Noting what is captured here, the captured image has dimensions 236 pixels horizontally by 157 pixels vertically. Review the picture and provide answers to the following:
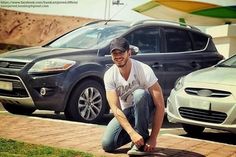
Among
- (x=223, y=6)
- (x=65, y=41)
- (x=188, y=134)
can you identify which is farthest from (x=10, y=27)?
(x=188, y=134)

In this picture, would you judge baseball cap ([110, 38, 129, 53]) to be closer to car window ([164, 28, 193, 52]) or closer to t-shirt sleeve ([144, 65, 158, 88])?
t-shirt sleeve ([144, 65, 158, 88])

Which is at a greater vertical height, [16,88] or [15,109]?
[16,88]

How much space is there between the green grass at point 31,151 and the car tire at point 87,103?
198cm

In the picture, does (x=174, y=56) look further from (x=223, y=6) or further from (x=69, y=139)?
(x=223, y=6)

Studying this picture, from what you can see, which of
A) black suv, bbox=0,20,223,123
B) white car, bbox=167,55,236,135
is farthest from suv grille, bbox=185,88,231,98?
black suv, bbox=0,20,223,123

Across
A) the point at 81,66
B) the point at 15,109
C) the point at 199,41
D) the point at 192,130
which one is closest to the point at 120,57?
the point at 81,66

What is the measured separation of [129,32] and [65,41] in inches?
48.6

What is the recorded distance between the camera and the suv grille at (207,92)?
252 inches

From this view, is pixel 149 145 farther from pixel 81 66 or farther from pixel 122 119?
pixel 81 66

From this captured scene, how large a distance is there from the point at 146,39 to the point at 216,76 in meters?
2.04

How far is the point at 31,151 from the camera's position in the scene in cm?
519

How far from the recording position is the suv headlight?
7.34 m

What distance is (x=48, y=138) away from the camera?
6047 millimetres

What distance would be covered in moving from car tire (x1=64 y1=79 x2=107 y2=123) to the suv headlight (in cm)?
37
